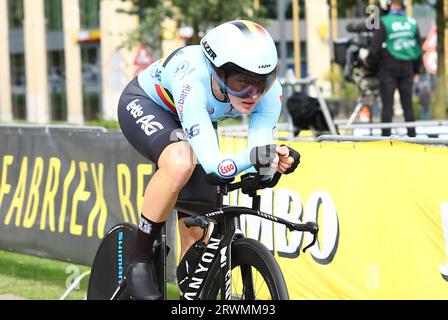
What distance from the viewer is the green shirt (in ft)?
38.7

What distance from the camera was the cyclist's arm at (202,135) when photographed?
4352mm

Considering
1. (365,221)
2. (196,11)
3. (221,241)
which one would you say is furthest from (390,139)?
(196,11)

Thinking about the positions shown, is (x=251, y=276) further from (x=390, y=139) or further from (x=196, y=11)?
(x=196, y=11)

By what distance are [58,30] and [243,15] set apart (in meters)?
34.2

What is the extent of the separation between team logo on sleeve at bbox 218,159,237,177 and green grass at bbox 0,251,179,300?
3.09 metres

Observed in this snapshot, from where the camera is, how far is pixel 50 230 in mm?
8680

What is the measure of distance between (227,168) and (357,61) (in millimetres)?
9077

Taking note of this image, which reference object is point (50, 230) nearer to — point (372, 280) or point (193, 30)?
point (372, 280)

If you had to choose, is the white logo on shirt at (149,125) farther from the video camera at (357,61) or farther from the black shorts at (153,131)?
the video camera at (357,61)

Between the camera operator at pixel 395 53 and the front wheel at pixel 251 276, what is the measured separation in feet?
24.9

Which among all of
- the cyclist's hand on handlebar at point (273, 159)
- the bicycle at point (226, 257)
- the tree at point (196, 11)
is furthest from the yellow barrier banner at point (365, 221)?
the tree at point (196, 11)

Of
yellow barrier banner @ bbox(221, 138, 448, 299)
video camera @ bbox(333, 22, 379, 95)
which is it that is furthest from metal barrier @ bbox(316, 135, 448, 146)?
video camera @ bbox(333, 22, 379, 95)

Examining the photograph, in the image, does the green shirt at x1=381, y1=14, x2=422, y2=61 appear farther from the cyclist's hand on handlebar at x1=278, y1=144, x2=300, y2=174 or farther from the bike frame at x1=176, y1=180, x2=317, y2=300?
the cyclist's hand on handlebar at x1=278, y1=144, x2=300, y2=174
